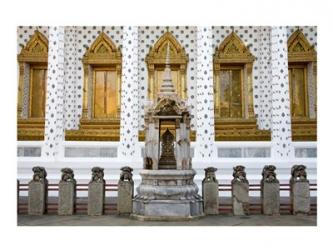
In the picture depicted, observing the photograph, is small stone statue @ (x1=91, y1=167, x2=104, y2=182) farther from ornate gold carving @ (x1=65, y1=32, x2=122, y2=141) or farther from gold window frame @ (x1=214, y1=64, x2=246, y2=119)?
gold window frame @ (x1=214, y1=64, x2=246, y2=119)

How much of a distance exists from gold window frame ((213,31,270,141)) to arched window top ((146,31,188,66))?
3.90ft

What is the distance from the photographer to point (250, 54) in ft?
56.4

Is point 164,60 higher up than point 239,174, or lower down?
higher up

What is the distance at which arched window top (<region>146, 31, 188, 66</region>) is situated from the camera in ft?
56.7

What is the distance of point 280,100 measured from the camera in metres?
15.4

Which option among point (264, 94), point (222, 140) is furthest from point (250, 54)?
point (222, 140)

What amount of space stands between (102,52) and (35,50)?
2.35 metres

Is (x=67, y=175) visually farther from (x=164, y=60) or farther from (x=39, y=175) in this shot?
(x=164, y=60)

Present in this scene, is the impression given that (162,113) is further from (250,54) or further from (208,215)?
(250,54)

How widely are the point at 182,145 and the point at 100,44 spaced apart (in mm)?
8476

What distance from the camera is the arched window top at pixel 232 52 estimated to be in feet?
56.5

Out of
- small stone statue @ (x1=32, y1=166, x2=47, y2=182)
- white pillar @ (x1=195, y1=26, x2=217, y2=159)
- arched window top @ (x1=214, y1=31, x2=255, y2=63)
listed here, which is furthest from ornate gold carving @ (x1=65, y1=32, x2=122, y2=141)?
small stone statue @ (x1=32, y1=166, x2=47, y2=182)

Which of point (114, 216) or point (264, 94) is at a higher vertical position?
point (264, 94)

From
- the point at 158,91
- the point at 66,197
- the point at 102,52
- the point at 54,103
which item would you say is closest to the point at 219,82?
the point at 158,91
